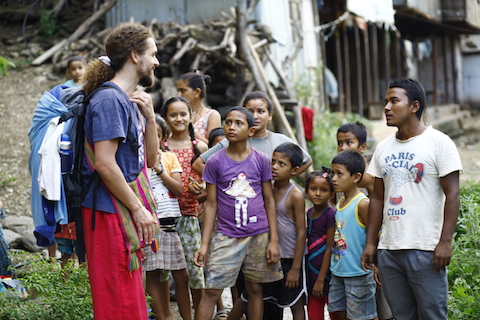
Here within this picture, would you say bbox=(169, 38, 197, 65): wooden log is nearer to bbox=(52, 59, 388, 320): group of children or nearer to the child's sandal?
bbox=(52, 59, 388, 320): group of children

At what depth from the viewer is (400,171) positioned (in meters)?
3.38

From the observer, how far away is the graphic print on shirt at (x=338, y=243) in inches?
152

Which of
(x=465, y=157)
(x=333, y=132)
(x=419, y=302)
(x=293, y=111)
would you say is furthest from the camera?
(x=465, y=157)

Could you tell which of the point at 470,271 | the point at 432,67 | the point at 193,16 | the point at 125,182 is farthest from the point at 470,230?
the point at 432,67

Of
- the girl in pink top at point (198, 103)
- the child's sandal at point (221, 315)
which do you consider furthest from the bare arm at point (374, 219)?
the girl in pink top at point (198, 103)

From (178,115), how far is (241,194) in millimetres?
983

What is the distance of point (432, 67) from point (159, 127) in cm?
2044

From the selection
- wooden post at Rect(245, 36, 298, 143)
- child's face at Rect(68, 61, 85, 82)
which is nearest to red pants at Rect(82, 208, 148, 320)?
child's face at Rect(68, 61, 85, 82)

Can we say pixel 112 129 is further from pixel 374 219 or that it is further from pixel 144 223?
pixel 374 219

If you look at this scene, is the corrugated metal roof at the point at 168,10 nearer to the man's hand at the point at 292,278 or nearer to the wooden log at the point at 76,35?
the wooden log at the point at 76,35

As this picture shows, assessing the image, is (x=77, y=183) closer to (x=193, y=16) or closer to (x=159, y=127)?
(x=159, y=127)

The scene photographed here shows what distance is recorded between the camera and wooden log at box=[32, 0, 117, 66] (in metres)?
11.2

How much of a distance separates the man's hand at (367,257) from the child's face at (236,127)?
1.16 metres

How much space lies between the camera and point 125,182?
2.91 meters
